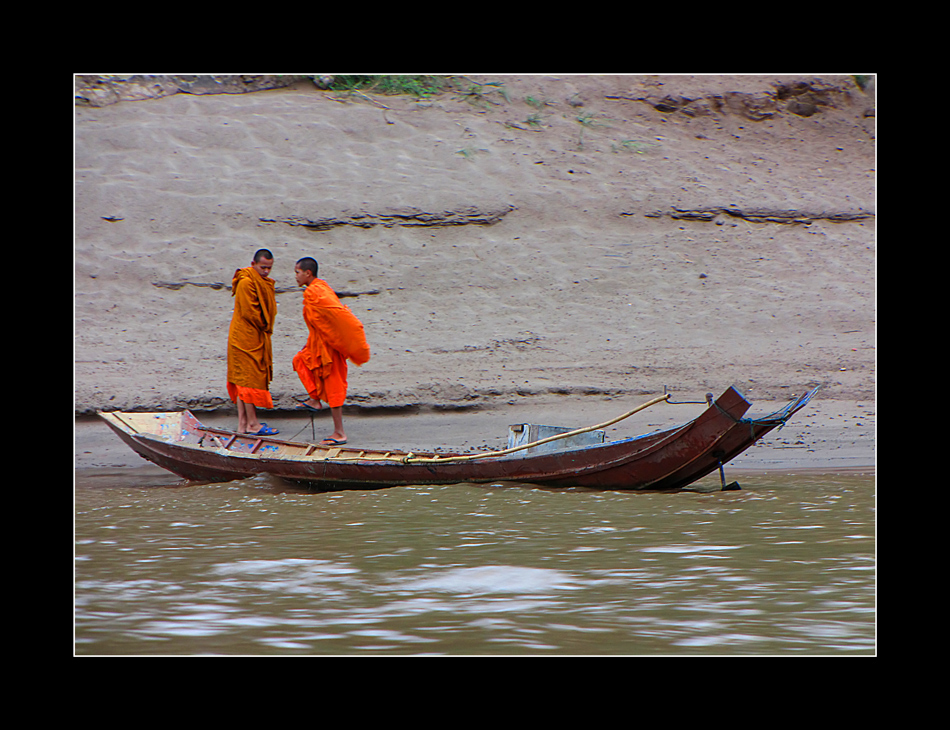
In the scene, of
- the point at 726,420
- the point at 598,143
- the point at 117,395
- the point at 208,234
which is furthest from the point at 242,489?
the point at 598,143

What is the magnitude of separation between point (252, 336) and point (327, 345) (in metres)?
0.65

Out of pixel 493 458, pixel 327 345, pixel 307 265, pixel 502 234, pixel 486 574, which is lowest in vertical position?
pixel 486 574

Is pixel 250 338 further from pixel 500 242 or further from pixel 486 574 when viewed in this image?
pixel 500 242

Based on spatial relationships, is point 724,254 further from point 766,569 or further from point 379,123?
point 766,569

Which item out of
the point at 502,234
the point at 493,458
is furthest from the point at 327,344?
Answer: the point at 502,234

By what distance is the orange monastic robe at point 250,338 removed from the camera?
21.8ft

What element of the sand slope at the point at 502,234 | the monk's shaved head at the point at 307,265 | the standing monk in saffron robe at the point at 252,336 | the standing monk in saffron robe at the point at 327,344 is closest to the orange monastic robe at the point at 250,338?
the standing monk in saffron robe at the point at 252,336

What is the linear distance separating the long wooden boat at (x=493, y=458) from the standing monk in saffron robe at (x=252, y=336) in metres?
0.44

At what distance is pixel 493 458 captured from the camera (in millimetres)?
5461

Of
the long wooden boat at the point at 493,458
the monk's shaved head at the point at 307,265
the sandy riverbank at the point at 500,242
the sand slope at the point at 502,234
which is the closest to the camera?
the long wooden boat at the point at 493,458

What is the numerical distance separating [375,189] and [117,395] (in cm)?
474

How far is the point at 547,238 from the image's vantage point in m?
10.9

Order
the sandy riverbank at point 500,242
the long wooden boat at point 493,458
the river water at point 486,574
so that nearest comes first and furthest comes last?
1. the river water at point 486,574
2. the long wooden boat at point 493,458
3. the sandy riverbank at point 500,242

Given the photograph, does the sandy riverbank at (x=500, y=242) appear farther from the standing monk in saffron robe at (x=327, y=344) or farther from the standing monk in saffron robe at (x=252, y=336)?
the standing monk in saffron robe at (x=252, y=336)
